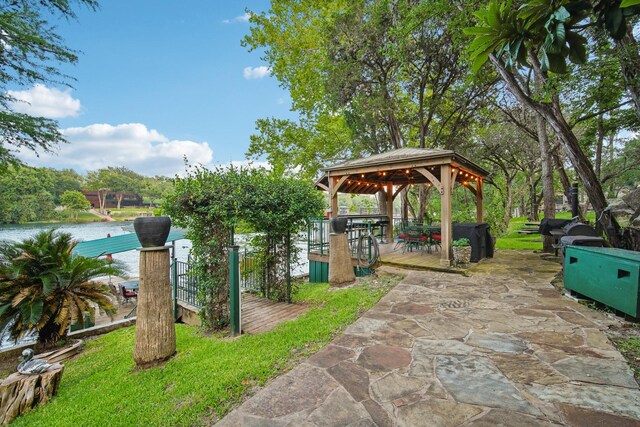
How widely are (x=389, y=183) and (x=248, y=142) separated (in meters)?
8.52

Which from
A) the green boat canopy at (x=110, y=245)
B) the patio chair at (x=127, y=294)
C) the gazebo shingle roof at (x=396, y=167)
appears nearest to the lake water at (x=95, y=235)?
the green boat canopy at (x=110, y=245)

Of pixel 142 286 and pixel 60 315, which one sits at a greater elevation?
pixel 142 286

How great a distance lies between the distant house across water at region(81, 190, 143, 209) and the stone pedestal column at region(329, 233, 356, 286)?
160 ft

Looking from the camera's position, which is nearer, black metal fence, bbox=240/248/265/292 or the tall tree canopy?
black metal fence, bbox=240/248/265/292

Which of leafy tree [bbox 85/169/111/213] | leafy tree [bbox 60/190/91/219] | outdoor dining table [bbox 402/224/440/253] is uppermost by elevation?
leafy tree [bbox 85/169/111/213]

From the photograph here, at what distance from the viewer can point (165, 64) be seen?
13.6 meters

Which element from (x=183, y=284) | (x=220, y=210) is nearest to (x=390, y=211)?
(x=183, y=284)

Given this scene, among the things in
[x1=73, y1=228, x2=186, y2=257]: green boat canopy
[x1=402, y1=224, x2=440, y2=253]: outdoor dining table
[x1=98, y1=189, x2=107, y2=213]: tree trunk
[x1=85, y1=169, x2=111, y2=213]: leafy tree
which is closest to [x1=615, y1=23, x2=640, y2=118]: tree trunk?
[x1=402, y1=224, x2=440, y2=253]: outdoor dining table

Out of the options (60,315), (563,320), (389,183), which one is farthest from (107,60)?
(563,320)

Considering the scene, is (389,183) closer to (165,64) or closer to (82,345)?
(82,345)

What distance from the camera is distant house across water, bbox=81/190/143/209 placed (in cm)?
4178

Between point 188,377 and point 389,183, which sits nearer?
point 188,377

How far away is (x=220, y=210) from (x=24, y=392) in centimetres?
261

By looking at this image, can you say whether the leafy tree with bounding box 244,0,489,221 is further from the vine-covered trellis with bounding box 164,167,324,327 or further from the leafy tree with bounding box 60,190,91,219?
the leafy tree with bounding box 60,190,91,219
